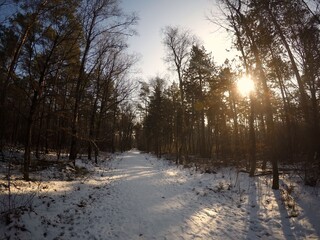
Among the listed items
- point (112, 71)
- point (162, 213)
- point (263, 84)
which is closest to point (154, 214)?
point (162, 213)

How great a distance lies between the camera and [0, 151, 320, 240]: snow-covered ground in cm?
603

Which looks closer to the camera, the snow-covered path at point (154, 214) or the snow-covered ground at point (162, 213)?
the snow-covered ground at point (162, 213)

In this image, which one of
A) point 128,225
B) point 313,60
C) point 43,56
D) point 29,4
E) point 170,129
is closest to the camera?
point 128,225

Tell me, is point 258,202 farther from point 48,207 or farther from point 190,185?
point 48,207

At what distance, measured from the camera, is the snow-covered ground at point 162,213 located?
6.03 m

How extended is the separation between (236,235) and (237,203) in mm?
3068

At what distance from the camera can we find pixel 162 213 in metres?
7.84

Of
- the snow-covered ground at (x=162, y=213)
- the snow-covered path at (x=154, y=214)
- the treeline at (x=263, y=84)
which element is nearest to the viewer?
the snow-covered ground at (x=162, y=213)

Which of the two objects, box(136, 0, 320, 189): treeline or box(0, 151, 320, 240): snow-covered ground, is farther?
box(136, 0, 320, 189): treeline

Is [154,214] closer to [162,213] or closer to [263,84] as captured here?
[162,213]

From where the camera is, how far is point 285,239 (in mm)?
6051

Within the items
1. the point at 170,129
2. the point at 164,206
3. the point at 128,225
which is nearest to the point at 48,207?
the point at 128,225

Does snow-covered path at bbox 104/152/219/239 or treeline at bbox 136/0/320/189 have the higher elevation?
treeline at bbox 136/0/320/189

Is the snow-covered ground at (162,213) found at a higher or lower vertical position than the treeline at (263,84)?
lower
